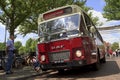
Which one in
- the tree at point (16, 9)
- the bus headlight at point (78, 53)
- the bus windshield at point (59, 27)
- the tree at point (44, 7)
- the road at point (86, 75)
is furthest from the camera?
the tree at point (44, 7)

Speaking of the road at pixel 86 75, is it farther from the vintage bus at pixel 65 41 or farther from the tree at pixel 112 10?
the tree at pixel 112 10

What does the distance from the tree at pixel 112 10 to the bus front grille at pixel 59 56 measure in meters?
31.6

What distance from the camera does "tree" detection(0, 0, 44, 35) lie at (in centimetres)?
2428

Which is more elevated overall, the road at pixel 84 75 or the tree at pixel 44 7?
the tree at pixel 44 7

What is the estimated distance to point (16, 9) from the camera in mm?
24875

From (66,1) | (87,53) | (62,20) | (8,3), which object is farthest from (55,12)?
(66,1)

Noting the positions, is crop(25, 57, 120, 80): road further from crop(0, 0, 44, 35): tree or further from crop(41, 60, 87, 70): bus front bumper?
crop(0, 0, 44, 35): tree

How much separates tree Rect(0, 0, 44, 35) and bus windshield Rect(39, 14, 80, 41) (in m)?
10.3

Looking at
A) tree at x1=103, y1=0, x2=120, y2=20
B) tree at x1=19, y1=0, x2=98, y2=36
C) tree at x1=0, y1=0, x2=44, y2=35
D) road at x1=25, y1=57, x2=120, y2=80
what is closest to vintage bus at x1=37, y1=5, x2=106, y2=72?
road at x1=25, y1=57, x2=120, y2=80

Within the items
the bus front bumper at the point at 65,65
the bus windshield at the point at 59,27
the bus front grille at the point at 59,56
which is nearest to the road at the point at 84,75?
the bus front bumper at the point at 65,65

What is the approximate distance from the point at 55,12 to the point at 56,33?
4.04 ft

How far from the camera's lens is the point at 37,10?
87.4ft

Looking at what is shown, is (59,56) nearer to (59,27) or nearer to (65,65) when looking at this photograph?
(65,65)

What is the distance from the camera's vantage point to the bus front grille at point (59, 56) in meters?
13.0
